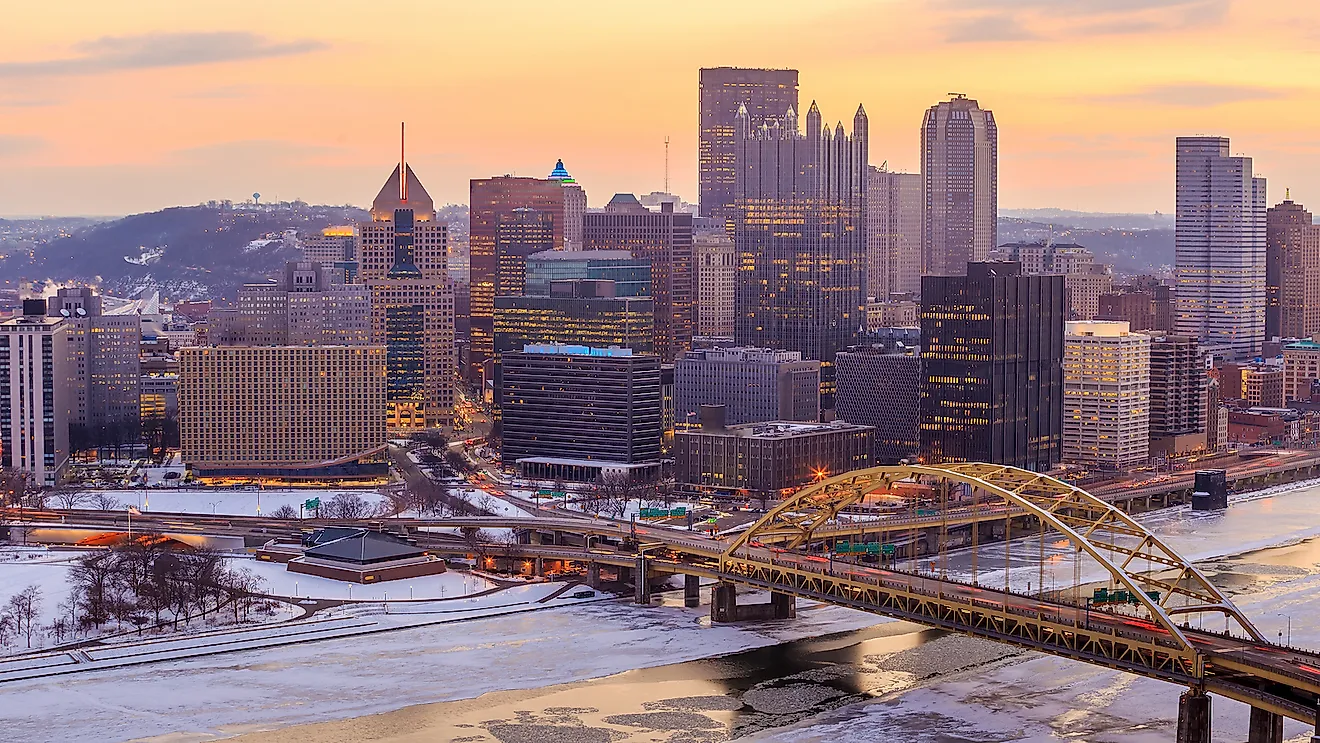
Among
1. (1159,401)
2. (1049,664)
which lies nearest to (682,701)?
(1049,664)

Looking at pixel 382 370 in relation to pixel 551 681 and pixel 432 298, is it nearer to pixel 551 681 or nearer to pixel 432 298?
pixel 432 298

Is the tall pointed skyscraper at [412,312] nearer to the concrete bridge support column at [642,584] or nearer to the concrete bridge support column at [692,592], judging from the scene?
the concrete bridge support column at [642,584]

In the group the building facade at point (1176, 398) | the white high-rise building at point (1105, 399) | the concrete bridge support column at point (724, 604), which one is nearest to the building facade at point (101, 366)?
the white high-rise building at point (1105, 399)

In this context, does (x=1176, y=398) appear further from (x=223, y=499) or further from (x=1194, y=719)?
(x=1194, y=719)

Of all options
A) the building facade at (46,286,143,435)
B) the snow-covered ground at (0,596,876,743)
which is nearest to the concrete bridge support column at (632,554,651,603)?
the snow-covered ground at (0,596,876,743)

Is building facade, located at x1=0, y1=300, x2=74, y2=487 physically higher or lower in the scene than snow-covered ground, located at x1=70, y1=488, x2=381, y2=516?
higher

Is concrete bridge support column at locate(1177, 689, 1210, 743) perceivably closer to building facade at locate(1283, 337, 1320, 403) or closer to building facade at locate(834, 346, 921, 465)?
building facade at locate(834, 346, 921, 465)

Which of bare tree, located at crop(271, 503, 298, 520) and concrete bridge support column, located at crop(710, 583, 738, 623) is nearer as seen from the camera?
concrete bridge support column, located at crop(710, 583, 738, 623)
